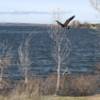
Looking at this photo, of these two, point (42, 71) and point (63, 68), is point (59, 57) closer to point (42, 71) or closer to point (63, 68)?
point (63, 68)

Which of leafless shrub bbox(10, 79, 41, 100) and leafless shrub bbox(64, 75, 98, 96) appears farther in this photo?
leafless shrub bbox(64, 75, 98, 96)

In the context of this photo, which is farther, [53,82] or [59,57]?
[59,57]

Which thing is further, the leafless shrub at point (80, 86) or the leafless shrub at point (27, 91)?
the leafless shrub at point (80, 86)

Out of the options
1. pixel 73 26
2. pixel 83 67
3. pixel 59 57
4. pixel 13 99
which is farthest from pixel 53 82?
pixel 73 26

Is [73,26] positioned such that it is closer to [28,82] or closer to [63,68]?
[63,68]

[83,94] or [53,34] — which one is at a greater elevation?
[53,34]

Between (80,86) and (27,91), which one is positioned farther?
(80,86)

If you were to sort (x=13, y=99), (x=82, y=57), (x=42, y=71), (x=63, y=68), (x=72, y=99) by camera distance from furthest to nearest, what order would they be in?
(x=82, y=57) → (x=42, y=71) → (x=63, y=68) → (x=72, y=99) → (x=13, y=99)

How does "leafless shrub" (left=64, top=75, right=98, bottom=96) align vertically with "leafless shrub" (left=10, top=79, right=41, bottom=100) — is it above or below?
below

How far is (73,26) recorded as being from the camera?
372 ft

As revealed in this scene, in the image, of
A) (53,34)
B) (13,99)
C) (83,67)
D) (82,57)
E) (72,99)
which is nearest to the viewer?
(13,99)

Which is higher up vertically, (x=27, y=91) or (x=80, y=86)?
(x=27, y=91)

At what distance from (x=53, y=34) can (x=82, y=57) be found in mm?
18656

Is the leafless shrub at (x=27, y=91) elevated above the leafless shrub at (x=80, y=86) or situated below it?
above
